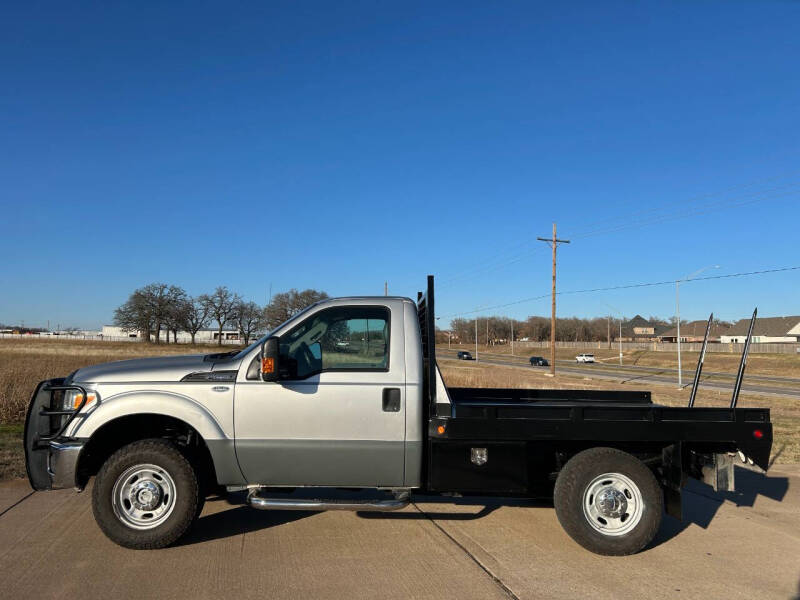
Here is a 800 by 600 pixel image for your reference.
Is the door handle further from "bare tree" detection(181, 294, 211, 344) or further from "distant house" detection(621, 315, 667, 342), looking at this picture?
"distant house" detection(621, 315, 667, 342)

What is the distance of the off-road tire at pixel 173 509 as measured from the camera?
16.0 feet

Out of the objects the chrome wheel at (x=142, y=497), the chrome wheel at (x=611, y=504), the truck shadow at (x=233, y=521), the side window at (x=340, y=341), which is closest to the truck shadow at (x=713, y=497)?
the chrome wheel at (x=611, y=504)

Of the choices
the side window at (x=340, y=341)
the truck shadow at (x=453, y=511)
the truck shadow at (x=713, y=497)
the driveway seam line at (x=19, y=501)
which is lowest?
the truck shadow at (x=713, y=497)

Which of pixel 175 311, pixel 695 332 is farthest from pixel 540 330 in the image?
pixel 175 311

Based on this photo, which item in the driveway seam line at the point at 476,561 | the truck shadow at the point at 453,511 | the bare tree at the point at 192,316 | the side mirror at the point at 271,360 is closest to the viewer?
the driveway seam line at the point at 476,561

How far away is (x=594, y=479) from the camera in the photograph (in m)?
5.06

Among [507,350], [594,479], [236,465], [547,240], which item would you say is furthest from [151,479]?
[507,350]

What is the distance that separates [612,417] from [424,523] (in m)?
1.99

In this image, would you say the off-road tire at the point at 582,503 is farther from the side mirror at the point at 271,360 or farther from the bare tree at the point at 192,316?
the bare tree at the point at 192,316

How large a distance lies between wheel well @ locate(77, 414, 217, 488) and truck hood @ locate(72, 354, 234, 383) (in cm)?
35

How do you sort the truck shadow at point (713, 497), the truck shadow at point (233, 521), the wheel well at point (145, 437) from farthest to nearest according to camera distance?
the truck shadow at point (713, 497)
the truck shadow at point (233, 521)
the wheel well at point (145, 437)

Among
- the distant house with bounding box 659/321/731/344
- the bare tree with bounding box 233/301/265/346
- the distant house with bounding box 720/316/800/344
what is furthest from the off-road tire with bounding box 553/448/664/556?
the distant house with bounding box 720/316/800/344

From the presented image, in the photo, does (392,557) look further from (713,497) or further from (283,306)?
(283,306)

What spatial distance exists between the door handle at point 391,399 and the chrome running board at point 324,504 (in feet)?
2.36
